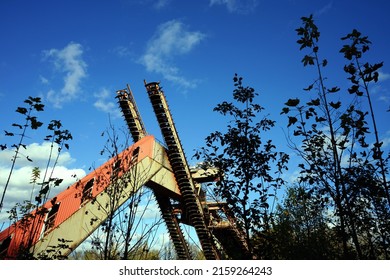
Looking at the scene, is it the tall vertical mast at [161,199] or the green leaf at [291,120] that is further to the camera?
the tall vertical mast at [161,199]

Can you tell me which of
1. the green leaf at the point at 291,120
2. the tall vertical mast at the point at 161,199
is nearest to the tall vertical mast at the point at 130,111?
the tall vertical mast at the point at 161,199

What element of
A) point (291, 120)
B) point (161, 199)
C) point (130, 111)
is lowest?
point (291, 120)

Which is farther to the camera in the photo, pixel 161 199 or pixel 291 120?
pixel 161 199

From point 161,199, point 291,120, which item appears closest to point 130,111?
point 161,199

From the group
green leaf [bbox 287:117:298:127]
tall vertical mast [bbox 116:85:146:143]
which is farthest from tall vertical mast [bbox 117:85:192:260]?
green leaf [bbox 287:117:298:127]

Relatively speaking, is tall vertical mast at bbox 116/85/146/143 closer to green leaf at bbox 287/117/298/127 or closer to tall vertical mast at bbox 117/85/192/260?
tall vertical mast at bbox 117/85/192/260

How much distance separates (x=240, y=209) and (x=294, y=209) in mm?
13773

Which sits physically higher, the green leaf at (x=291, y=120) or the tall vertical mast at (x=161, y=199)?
the tall vertical mast at (x=161, y=199)

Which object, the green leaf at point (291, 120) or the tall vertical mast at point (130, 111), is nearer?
the green leaf at point (291, 120)

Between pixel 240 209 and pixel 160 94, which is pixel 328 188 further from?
pixel 160 94

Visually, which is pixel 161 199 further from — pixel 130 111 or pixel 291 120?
pixel 291 120

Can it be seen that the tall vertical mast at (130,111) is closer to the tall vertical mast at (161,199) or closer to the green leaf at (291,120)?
the tall vertical mast at (161,199)

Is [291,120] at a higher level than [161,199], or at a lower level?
lower
